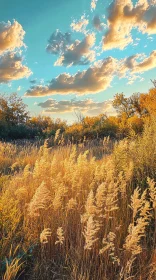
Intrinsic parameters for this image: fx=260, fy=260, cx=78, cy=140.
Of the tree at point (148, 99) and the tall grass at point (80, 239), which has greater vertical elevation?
the tree at point (148, 99)

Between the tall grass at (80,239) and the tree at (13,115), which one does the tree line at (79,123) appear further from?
the tall grass at (80,239)

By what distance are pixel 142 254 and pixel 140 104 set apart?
2690 centimetres

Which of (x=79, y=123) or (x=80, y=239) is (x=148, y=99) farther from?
(x=80, y=239)

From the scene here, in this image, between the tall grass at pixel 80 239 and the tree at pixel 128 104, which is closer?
the tall grass at pixel 80 239

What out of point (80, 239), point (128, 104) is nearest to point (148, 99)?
point (128, 104)

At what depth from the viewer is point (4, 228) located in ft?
8.87

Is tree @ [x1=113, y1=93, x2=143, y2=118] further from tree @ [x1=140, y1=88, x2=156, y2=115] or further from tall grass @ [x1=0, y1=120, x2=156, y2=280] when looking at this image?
tall grass @ [x1=0, y1=120, x2=156, y2=280]

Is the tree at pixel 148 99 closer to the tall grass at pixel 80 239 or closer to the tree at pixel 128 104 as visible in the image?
the tree at pixel 128 104

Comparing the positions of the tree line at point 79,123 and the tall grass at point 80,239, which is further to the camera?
the tree line at point 79,123

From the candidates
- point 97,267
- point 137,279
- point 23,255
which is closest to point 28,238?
point 23,255

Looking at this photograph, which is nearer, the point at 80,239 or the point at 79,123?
the point at 80,239

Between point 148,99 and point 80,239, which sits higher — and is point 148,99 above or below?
above

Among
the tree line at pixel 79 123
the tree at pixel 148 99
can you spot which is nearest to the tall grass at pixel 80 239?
the tree line at pixel 79 123

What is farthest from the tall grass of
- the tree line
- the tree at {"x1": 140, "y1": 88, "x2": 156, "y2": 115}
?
the tree at {"x1": 140, "y1": 88, "x2": 156, "y2": 115}
